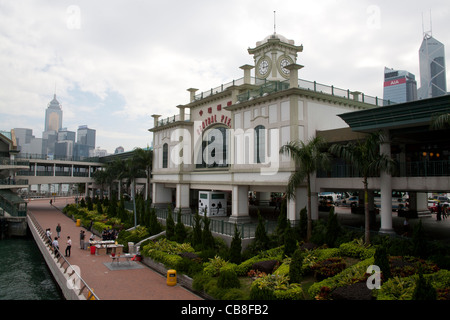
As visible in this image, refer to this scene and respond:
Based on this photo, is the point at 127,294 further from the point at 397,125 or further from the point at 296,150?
the point at 397,125

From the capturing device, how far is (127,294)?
1678 centimetres

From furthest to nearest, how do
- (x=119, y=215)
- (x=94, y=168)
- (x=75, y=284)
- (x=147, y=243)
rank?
(x=94, y=168)
(x=119, y=215)
(x=147, y=243)
(x=75, y=284)

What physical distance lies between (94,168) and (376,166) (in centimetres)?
6208

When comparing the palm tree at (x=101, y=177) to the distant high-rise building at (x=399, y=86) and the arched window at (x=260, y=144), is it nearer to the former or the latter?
the arched window at (x=260, y=144)

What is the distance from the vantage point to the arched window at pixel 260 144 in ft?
92.2

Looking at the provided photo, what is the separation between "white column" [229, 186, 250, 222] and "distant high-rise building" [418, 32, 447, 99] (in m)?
18.3

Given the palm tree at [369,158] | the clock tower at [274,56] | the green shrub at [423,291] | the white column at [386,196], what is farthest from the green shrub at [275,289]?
the clock tower at [274,56]

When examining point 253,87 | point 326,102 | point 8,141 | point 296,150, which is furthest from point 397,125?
point 8,141

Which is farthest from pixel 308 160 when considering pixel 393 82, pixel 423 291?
pixel 393 82

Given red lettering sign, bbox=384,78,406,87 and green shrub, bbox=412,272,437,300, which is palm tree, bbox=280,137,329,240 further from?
red lettering sign, bbox=384,78,406,87

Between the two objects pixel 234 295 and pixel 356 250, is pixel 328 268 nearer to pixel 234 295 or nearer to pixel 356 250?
pixel 356 250

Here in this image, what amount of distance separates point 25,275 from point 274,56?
29038 millimetres

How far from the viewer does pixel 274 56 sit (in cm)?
3503

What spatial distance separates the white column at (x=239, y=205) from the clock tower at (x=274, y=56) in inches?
486
